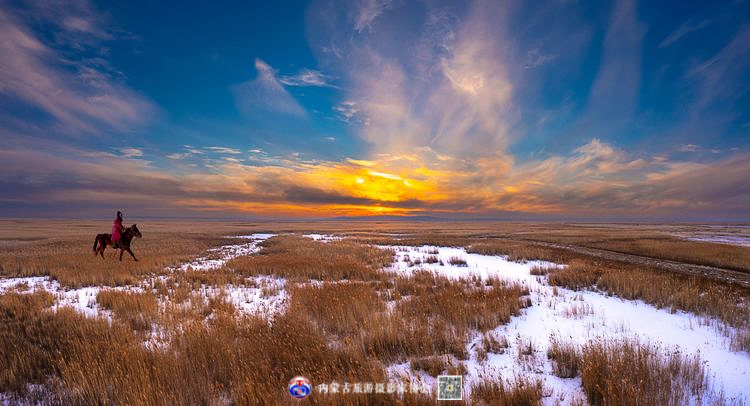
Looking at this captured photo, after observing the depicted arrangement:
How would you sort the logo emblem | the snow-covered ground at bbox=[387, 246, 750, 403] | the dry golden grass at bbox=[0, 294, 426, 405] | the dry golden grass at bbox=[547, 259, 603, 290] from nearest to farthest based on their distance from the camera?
the logo emblem < the dry golden grass at bbox=[0, 294, 426, 405] < the snow-covered ground at bbox=[387, 246, 750, 403] < the dry golden grass at bbox=[547, 259, 603, 290]

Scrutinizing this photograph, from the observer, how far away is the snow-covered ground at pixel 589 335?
496cm

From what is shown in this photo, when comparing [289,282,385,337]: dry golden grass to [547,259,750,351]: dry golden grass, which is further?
[547,259,750,351]: dry golden grass

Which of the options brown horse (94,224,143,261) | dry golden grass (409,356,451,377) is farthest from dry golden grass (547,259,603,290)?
brown horse (94,224,143,261)

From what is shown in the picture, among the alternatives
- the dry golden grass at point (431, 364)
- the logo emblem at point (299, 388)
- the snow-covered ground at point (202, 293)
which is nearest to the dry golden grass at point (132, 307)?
the snow-covered ground at point (202, 293)

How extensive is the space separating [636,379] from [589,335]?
275 cm

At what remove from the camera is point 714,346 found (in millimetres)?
6398

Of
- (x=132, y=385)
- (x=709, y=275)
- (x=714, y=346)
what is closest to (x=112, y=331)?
(x=132, y=385)

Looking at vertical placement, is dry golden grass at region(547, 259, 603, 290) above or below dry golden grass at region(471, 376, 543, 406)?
below

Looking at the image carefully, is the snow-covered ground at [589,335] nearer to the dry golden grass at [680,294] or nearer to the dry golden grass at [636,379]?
the dry golden grass at [636,379]

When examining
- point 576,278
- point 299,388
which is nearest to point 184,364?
point 299,388

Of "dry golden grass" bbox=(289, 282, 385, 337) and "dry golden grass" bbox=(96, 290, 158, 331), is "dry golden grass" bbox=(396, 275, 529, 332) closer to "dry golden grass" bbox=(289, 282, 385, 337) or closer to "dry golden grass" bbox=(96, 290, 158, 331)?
"dry golden grass" bbox=(289, 282, 385, 337)

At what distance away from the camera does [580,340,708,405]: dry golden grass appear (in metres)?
3.96

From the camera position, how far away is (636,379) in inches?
179

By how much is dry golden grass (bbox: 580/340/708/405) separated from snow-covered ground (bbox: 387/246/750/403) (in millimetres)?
283
